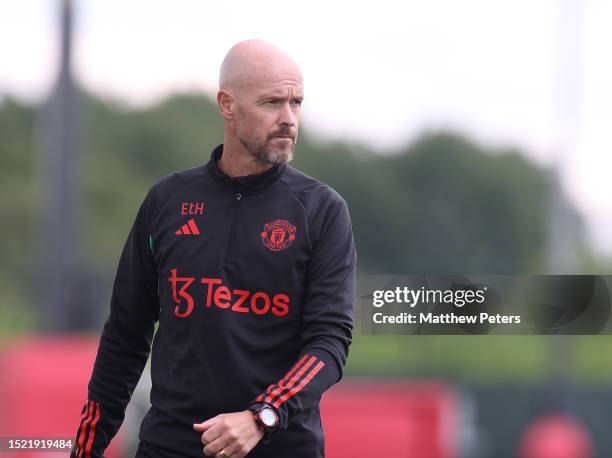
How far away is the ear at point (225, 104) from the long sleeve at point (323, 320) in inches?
15.2

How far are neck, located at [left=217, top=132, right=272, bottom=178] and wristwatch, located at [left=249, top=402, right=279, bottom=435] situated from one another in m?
0.72

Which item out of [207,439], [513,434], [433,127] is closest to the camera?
[207,439]

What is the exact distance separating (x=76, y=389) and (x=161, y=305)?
16.6 feet

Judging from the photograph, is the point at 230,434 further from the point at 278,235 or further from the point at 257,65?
the point at 257,65

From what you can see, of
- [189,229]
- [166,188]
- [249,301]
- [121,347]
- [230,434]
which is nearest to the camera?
[230,434]

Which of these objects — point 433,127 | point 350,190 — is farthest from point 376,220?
point 433,127

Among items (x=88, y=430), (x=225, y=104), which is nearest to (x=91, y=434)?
(x=88, y=430)

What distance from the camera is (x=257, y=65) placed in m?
3.77

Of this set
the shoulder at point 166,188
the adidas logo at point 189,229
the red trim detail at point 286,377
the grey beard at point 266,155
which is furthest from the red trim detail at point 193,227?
the red trim detail at point 286,377

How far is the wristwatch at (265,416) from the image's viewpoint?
3523mm

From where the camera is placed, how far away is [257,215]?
3836 millimetres

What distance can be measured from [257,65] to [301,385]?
0.89 meters

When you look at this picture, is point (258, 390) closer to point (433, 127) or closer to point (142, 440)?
point (142, 440)

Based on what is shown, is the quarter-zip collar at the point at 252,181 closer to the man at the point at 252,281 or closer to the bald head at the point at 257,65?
the man at the point at 252,281
